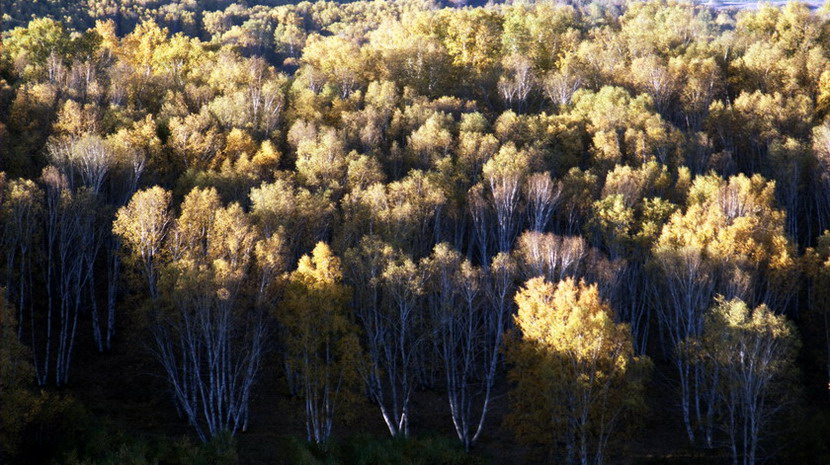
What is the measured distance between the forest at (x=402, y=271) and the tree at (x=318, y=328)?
0.65 feet

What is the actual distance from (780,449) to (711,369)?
550 cm

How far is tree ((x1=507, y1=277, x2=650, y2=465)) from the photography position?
34.8 m

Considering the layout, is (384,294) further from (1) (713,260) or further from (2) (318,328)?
(1) (713,260)

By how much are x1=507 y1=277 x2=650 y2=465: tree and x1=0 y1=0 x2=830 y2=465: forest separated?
7.7 inches

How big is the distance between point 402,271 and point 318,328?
6.10 m

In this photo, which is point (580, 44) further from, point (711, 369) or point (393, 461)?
point (393, 461)

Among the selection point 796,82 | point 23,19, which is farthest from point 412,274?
point 23,19

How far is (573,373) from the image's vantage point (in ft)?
116

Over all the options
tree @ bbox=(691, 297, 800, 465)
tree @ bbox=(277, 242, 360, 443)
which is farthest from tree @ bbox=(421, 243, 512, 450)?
tree @ bbox=(691, 297, 800, 465)

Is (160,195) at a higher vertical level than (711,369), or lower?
higher

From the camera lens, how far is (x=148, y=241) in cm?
4128

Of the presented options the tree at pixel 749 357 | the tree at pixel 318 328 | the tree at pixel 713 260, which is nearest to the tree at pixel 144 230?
the tree at pixel 318 328

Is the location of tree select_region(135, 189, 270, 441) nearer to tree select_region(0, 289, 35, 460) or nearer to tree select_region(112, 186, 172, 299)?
tree select_region(112, 186, 172, 299)

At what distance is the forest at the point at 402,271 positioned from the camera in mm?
35812
